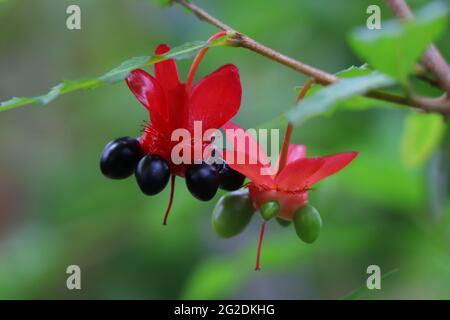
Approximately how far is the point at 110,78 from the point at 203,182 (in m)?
0.20

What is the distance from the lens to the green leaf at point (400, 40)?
67 cm

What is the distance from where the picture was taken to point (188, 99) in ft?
3.35

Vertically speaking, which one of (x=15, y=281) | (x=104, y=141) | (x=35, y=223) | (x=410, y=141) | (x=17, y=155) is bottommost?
(x=410, y=141)

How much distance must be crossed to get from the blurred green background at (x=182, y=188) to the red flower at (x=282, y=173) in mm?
215

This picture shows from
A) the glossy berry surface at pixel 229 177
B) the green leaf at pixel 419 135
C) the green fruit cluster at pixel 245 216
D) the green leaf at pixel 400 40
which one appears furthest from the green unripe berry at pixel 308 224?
the green leaf at pixel 419 135

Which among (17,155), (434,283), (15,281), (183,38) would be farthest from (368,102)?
(17,155)

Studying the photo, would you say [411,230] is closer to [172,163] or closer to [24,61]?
[172,163]

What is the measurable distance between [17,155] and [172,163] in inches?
108

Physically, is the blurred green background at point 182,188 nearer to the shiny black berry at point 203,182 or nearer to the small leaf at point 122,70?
the shiny black berry at point 203,182

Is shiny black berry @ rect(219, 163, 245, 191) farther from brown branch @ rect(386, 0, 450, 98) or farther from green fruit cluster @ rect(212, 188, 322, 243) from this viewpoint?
brown branch @ rect(386, 0, 450, 98)

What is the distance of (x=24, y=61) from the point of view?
12.0 ft

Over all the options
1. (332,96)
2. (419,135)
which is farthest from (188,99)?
(419,135)

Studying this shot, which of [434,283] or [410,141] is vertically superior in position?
[410,141]
